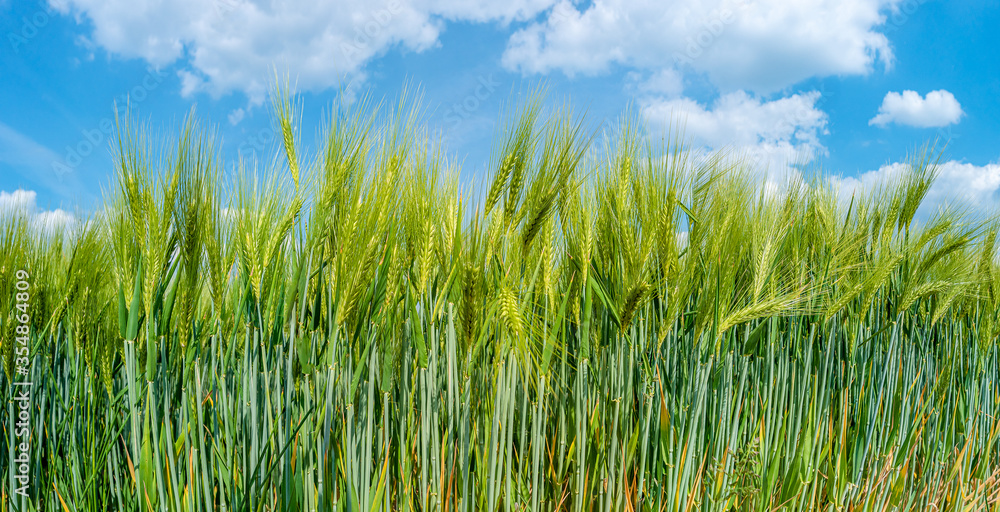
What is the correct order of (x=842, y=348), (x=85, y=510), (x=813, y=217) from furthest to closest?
(x=813, y=217), (x=842, y=348), (x=85, y=510)

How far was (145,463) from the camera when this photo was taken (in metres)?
1.17

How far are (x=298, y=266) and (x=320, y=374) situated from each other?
0.24 metres

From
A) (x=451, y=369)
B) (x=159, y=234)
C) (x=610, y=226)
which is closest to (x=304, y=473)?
(x=451, y=369)

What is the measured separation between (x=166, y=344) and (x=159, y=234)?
0.82ft

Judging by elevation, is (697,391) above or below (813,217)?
below

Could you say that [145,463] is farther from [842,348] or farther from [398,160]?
[842,348]

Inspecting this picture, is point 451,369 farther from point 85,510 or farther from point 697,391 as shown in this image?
point 85,510

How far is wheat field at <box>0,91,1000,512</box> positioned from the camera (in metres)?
1.19

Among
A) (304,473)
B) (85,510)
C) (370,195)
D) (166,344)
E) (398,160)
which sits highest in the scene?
(398,160)

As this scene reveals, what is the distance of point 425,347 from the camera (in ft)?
3.90

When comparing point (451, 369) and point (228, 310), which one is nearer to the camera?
point (451, 369)

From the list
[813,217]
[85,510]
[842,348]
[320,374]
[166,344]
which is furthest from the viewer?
[813,217]

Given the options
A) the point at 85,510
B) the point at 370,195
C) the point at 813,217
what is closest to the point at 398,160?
the point at 370,195

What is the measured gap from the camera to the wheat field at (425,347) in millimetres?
1194
